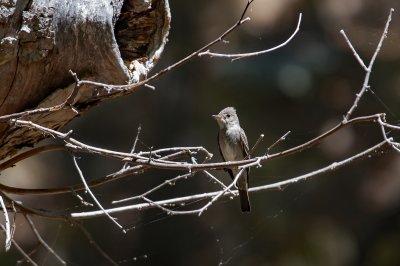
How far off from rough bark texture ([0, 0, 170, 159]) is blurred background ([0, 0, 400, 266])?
5.86 meters

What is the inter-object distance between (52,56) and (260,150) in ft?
19.6

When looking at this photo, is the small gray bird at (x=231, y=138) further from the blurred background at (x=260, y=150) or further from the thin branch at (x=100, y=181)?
the blurred background at (x=260, y=150)

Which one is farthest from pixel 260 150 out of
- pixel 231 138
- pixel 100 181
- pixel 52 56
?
pixel 52 56

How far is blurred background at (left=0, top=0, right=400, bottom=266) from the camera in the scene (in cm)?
849

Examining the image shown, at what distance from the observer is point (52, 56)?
7.27 ft

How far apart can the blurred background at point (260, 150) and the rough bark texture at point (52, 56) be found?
586 cm

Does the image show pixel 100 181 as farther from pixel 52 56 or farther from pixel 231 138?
pixel 231 138

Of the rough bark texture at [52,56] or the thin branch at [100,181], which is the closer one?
the rough bark texture at [52,56]

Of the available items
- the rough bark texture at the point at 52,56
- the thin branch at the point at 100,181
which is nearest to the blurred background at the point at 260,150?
the thin branch at the point at 100,181

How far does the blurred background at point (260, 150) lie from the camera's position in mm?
8492

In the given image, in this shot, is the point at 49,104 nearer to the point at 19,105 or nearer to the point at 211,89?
the point at 19,105

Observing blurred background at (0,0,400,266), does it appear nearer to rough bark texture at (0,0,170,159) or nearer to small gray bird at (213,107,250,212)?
small gray bird at (213,107,250,212)

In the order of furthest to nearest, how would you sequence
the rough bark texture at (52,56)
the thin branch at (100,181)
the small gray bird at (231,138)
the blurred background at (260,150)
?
1. the blurred background at (260,150)
2. the small gray bird at (231,138)
3. the thin branch at (100,181)
4. the rough bark texture at (52,56)

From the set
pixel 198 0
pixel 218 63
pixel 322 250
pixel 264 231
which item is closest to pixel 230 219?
pixel 264 231
